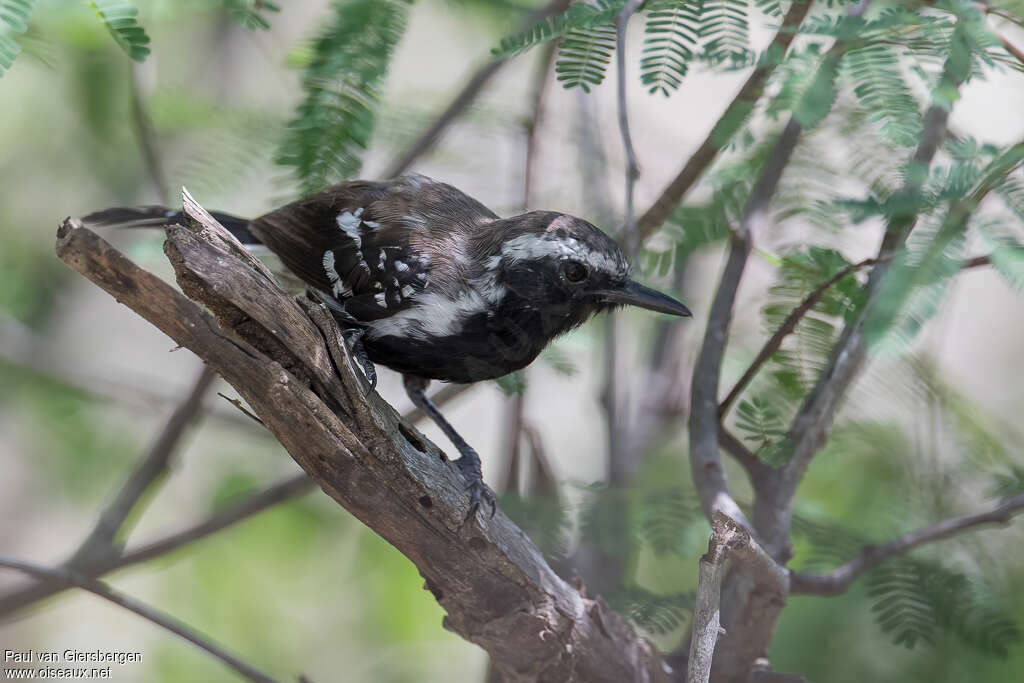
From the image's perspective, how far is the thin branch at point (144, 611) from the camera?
3.19m

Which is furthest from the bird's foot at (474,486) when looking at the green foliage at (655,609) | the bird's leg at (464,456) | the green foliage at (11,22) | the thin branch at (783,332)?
the green foliage at (11,22)

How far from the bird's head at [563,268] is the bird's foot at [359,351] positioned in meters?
0.51

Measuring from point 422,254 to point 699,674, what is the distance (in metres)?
1.66

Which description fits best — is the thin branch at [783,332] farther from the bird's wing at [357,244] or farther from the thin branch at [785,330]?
the bird's wing at [357,244]

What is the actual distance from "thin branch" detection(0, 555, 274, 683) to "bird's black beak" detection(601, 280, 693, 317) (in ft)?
5.50

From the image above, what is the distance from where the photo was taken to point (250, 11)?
10.8 ft

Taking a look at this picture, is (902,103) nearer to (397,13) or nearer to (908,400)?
(908,400)

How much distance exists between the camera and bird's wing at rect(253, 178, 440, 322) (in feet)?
11.1

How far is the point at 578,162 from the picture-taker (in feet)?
17.6

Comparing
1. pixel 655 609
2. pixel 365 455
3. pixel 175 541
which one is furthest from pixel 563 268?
pixel 175 541

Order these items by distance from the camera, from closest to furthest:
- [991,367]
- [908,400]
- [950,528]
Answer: [950,528] < [908,400] < [991,367]

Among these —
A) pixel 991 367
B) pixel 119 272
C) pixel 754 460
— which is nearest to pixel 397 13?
pixel 119 272

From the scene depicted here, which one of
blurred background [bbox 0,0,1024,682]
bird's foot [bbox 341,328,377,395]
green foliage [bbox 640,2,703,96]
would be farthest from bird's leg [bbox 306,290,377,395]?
green foliage [bbox 640,2,703,96]

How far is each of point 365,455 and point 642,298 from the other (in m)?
1.18
